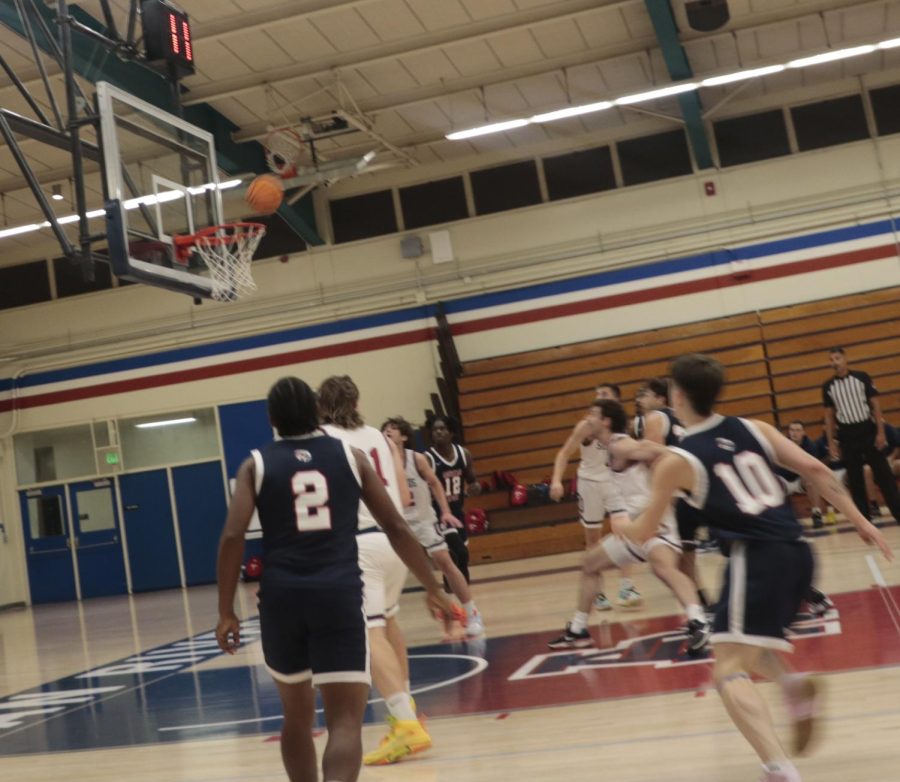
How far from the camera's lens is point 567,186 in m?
18.0

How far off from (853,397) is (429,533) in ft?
19.2

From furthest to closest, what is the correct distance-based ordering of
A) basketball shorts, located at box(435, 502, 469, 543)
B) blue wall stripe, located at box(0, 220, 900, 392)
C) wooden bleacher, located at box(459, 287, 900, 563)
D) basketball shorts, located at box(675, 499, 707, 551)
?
blue wall stripe, located at box(0, 220, 900, 392)
wooden bleacher, located at box(459, 287, 900, 563)
basketball shorts, located at box(435, 502, 469, 543)
basketball shorts, located at box(675, 499, 707, 551)

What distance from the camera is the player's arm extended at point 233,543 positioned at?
368 cm

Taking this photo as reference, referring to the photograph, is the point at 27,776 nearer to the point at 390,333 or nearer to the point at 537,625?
the point at 537,625

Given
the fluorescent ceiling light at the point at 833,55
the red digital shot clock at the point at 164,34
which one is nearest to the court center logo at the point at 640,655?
the red digital shot clock at the point at 164,34

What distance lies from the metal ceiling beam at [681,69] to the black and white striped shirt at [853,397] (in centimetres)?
486

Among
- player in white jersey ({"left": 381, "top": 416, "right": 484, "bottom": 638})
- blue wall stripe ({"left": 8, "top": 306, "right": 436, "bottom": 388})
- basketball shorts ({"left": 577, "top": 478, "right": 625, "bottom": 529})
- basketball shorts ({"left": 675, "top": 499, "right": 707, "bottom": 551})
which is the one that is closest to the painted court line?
basketball shorts ({"left": 675, "top": 499, "right": 707, "bottom": 551})

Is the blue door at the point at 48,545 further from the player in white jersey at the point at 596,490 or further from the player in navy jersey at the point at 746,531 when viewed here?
the player in navy jersey at the point at 746,531

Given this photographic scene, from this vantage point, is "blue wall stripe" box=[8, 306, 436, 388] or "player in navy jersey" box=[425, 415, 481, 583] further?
"blue wall stripe" box=[8, 306, 436, 388]

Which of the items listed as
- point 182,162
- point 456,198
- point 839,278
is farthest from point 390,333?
point 182,162

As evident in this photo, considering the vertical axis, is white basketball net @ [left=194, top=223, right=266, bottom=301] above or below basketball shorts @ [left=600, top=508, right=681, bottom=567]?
above

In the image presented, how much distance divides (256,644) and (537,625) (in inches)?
107

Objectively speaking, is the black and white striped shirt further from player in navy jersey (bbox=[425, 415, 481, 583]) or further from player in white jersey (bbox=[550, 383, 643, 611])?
player in navy jersey (bbox=[425, 415, 481, 583])

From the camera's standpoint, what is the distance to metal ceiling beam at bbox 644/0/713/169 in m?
13.6
